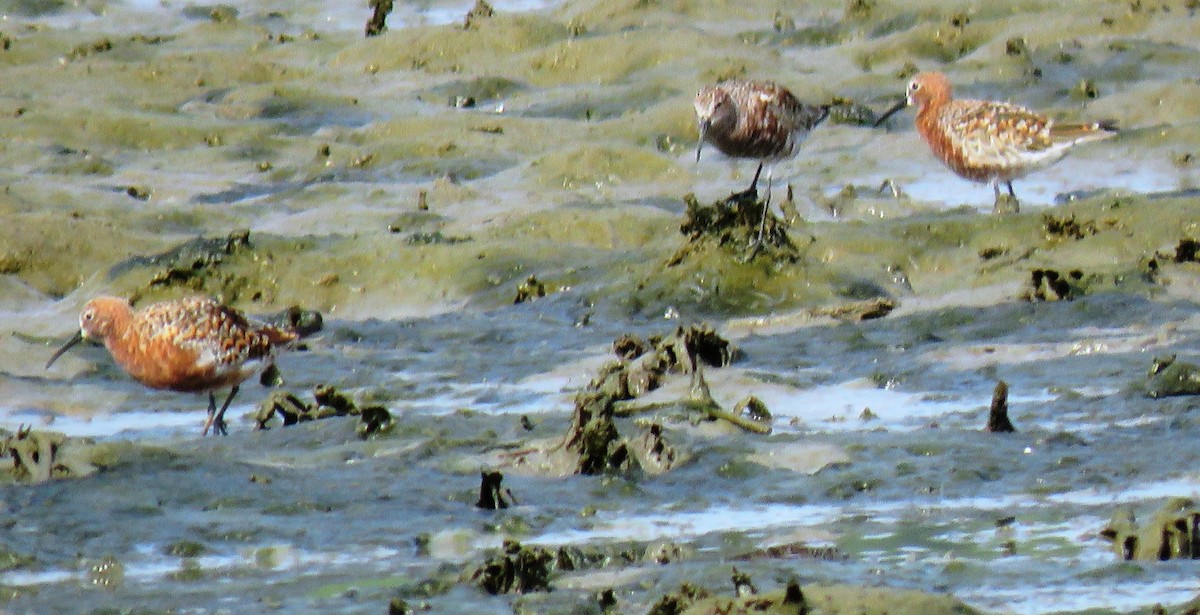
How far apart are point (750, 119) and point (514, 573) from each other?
782cm

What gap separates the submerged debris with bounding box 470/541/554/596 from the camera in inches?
245

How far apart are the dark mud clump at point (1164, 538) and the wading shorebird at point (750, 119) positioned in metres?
7.24

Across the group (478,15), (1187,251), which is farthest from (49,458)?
(478,15)

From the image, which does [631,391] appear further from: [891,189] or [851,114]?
[851,114]

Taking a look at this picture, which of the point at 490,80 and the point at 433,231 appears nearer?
the point at 433,231

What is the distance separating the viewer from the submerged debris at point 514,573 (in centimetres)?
622

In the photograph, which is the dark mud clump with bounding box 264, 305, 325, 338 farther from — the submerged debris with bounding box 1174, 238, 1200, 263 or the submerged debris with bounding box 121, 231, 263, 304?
the submerged debris with bounding box 1174, 238, 1200, 263

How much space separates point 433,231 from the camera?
14.3m

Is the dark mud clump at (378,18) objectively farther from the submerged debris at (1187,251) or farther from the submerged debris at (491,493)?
the submerged debris at (491,493)

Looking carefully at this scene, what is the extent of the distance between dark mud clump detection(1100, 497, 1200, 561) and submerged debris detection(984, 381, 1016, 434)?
1925mm

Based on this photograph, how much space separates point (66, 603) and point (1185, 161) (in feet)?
34.9

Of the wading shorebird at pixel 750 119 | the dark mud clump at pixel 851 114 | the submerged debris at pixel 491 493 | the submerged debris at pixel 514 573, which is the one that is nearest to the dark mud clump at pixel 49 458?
the submerged debris at pixel 491 493

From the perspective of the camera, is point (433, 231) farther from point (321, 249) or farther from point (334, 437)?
point (334, 437)

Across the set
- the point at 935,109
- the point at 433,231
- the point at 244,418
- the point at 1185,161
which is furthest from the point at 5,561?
the point at 1185,161
